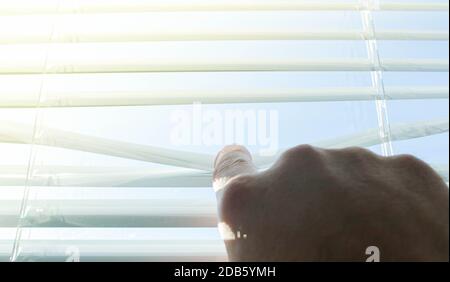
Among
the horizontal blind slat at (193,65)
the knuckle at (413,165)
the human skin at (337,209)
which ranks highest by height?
the horizontal blind slat at (193,65)

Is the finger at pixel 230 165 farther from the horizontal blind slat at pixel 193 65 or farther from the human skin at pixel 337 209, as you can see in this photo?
the horizontal blind slat at pixel 193 65

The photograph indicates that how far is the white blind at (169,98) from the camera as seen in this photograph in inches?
30.3

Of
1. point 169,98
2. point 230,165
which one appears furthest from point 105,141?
point 230,165

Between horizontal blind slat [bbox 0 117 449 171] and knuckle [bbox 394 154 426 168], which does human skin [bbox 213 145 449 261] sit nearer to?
knuckle [bbox 394 154 426 168]

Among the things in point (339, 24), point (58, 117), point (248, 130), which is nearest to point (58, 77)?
point (58, 117)

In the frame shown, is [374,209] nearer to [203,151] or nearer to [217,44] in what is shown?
[203,151]

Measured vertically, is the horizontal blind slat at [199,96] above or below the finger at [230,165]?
above

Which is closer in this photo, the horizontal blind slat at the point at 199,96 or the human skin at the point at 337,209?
the human skin at the point at 337,209

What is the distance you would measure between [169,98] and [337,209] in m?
0.38

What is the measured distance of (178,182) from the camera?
780 mm

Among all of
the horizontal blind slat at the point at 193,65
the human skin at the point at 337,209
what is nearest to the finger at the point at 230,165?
the human skin at the point at 337,209

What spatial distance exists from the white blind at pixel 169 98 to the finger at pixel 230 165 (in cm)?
5

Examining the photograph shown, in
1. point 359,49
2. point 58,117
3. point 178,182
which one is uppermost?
point 359,49

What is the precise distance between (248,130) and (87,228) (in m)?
0.33
